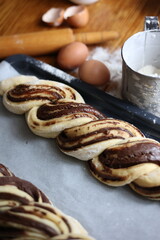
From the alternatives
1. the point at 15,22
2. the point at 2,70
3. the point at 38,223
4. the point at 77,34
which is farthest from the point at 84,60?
the point at 38,223

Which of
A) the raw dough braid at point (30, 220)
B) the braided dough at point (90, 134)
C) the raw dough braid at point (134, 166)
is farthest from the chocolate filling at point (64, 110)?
the raw dough braid at point (30, 220)

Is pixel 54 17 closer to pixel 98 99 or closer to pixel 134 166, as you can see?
pixel 98 99

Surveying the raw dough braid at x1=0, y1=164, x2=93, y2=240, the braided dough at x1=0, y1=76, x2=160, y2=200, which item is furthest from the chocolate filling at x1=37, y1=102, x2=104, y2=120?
the raw dough braid at x1=0, y1=164, x2=93, y2=240

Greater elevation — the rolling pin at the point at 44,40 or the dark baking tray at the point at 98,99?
the rolling pin at the point at 44,40

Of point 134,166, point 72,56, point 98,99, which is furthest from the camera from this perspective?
point 72,56

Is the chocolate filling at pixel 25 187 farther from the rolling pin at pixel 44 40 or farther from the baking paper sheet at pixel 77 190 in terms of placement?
the rolling pin at pixel 44 40

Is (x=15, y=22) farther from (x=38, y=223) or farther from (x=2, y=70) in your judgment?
(x=38, y=223)

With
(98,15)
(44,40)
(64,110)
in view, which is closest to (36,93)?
(64,110)
